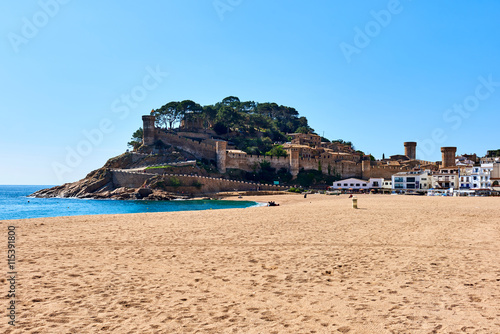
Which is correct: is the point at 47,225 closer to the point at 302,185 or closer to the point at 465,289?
the point at 465,289

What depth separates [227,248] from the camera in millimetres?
10305

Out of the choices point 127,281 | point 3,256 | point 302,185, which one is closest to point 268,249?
point 127,281

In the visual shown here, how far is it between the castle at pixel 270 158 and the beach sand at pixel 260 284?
57.2 metres

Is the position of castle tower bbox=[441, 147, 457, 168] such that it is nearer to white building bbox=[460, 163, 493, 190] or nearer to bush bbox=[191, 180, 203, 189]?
white building bbox=[460, 163, 493, 190]

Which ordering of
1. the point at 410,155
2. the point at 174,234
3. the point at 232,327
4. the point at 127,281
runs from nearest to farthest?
the point at 232,327 < the point at 127,281 < the point at 174,234 < the point at 410,155

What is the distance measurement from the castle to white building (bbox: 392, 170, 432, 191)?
40.9 ft

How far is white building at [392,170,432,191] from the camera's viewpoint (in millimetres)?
58531

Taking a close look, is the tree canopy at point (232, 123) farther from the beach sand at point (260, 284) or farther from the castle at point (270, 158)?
the beach sand at point (260, 284)

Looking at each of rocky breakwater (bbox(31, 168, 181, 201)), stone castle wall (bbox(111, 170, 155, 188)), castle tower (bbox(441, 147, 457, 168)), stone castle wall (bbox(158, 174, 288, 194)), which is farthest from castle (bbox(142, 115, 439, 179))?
rocky breakwater (bbox(31, 168, 181, 201))

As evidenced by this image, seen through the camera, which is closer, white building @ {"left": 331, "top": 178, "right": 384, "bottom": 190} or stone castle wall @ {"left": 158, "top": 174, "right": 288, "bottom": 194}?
stone castle wall @ {"left": 158, "top": 174, "right": 288, "bottom": 194}

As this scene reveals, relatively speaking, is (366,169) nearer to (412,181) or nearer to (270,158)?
(412,181)

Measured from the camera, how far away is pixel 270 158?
71812 mm

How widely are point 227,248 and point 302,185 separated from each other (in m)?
59.9

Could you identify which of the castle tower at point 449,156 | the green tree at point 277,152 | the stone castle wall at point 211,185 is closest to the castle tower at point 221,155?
the stone castle wall at point 211,185
